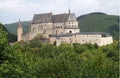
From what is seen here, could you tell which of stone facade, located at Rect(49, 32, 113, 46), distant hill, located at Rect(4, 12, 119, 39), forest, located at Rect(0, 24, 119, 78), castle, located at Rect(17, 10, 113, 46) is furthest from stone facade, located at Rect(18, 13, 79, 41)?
forest, located at Rect(0, 24, 119, 78)

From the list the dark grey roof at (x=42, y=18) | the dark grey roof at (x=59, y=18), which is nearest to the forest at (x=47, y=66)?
the dark grey roof at (x=59, y=18)

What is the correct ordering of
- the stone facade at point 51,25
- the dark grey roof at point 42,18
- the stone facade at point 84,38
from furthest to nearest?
the dark grey roof at point 42,18 → the stone facade at point 51,25 → the stone facade at point 84,38

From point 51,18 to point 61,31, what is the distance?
20.8 ft

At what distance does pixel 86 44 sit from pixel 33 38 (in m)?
16.7

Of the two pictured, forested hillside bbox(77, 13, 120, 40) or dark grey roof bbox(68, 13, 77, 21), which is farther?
forested hillside bbox(77, 13, 120, 40)

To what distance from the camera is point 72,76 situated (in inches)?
1164

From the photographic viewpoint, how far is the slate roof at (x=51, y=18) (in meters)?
109

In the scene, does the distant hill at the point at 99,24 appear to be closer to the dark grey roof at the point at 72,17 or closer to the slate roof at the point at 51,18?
the slate roof at the point at 51,18

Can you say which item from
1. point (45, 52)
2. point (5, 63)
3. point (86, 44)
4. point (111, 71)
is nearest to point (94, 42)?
point (86, 44)

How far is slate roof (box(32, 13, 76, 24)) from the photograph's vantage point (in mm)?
109438

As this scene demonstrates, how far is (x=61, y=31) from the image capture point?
353ft

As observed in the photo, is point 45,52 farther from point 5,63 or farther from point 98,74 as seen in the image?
point 5,63

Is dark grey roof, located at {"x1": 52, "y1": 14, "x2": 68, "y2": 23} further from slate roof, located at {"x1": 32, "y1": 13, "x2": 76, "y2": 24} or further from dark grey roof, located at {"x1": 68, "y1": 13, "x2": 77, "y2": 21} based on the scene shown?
dark grey roof, located at {"x1": 68, "y1": 13, "x2": 77, "y2": 21}

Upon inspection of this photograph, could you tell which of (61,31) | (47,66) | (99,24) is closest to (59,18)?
(61,31)
